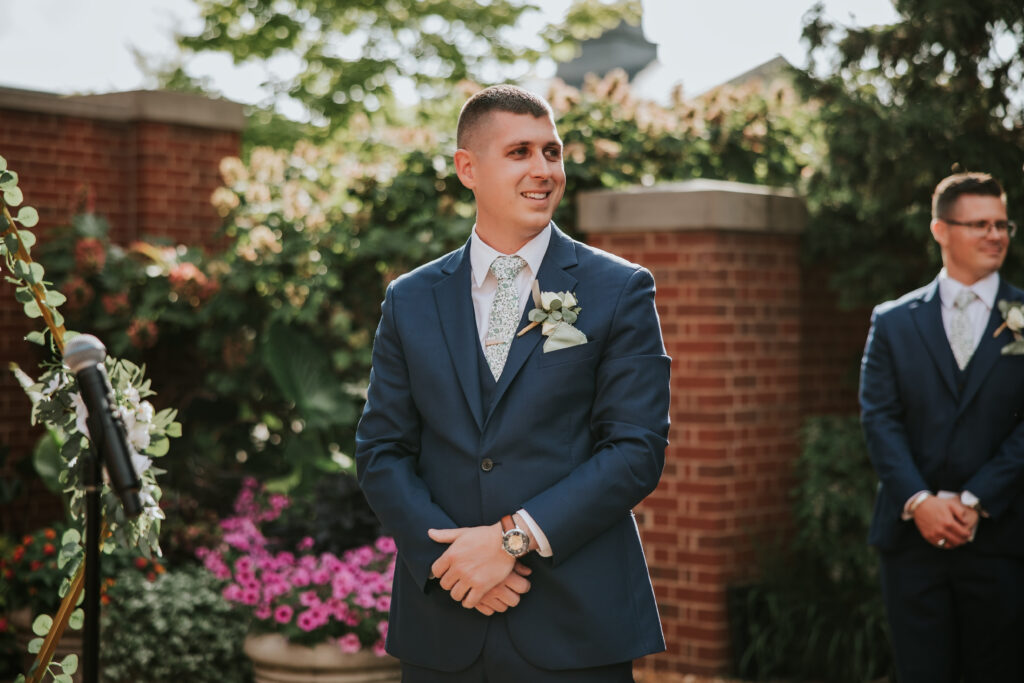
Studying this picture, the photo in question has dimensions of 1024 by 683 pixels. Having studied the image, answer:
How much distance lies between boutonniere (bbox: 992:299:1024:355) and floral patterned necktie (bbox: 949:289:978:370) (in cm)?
10

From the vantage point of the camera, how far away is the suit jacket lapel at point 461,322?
9.12ft

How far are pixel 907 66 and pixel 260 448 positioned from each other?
444 cm

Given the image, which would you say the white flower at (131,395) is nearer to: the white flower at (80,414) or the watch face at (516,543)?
the white flower at (80,414)

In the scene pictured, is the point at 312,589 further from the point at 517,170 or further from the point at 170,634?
the point at 517,170

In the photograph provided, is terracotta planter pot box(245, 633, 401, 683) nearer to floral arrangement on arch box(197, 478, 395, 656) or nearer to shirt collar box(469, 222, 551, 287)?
floral arrangement on arch box(197, 478, 395, 656)

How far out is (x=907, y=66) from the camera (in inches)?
234

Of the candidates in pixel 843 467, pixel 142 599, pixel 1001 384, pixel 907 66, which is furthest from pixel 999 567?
pixel 142 599

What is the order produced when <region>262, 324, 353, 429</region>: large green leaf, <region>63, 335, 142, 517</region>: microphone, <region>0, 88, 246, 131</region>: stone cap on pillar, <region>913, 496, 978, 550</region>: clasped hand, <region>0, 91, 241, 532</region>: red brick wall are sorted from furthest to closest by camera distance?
<region>0, 88, 246, 131</region>: stone cap on pillar
<region>0, 91, 241, 532</region>: red brick wall
<region>262, 324, 353, 429</region>: large green leaf
<region>913, 496, 978, 550</region>: clasped hand
<region>63, 335, 142, 517</region>: microphone

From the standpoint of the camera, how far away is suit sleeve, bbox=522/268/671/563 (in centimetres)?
262

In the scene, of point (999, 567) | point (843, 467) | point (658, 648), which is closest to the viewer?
point (658, 648)

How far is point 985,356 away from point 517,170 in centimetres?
222

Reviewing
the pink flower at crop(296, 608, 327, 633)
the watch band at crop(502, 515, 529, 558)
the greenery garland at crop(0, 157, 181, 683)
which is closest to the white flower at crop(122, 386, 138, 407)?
the greenery garland at crop(0, 157, 181, 683)

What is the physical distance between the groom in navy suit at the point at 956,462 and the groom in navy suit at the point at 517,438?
1.72 metres

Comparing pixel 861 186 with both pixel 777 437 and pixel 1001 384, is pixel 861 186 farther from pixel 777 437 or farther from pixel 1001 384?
pixel 1001 384
